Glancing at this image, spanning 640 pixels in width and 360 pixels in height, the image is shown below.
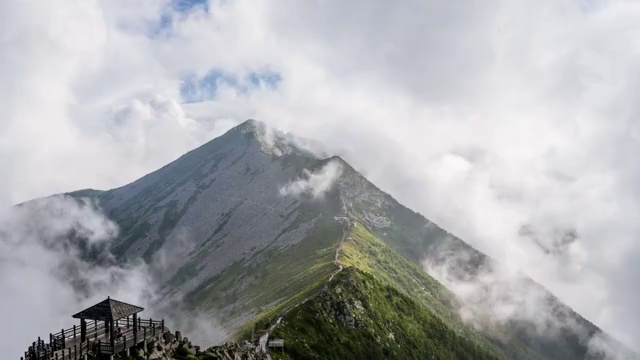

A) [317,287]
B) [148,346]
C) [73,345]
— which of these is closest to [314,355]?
[317,287]

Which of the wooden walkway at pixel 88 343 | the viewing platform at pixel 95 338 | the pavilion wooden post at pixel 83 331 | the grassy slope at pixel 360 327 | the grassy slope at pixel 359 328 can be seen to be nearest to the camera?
the wooden walkway at pixel 88 343

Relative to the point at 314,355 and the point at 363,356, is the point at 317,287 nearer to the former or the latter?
the point at 363,356

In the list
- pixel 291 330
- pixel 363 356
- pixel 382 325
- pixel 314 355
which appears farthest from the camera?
pixel 382 325

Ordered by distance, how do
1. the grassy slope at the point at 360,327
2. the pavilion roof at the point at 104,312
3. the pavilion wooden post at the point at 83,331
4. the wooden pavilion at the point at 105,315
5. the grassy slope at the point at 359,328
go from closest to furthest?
the wooden pavilion at the point at 105,315, the pavilion roof at the point at 104,312, the pavilion wooden post at the point at 83,331, the grassy slope at the point at 359,328, the grassy slope at the point at 360,327

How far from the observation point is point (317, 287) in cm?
17775

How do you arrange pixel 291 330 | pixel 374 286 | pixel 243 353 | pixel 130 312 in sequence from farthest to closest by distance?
pixel 374 286 < pixel 291 330 < pixel 243 353 < pixel 130 312

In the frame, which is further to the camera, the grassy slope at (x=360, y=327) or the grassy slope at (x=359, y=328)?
the grassy slope at (x=360, y=327)

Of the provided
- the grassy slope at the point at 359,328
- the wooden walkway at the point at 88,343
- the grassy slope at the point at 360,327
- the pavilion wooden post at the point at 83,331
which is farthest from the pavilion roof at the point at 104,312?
the grassy slope at the point at 360,327

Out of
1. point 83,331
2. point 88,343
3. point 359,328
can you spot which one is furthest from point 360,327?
point 88,343

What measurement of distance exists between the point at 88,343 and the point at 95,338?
3501 millimetres

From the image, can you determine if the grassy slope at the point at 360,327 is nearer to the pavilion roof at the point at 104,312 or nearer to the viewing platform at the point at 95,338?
the viewing platform at the point at 95,338

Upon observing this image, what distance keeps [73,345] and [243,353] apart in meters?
37.0

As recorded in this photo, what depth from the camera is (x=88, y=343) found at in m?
58.3

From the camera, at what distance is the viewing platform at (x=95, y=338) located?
56719 mm
